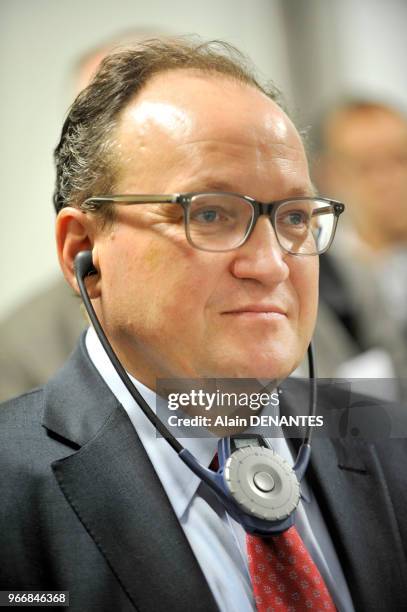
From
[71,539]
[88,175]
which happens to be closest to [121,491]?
[71,539]

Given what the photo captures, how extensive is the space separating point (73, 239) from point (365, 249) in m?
1.78

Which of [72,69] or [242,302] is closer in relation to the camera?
[242,302]

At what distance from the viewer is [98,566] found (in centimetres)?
79

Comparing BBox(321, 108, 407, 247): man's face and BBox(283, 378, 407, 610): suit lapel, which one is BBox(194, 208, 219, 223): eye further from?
BBox(321, 108, 407, 247): man's face

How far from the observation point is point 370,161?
2041mm

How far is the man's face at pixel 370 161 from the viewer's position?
200 centimetres

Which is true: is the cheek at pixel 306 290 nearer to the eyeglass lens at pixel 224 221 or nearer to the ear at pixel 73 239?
the eyeglass lens at pixel 224 221

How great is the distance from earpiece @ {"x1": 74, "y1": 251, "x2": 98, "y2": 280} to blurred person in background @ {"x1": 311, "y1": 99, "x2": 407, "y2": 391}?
2.96 ft

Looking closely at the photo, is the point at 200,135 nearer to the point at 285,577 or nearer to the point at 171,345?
the point at 171,345

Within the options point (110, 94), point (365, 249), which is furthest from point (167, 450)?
point (365, 249)

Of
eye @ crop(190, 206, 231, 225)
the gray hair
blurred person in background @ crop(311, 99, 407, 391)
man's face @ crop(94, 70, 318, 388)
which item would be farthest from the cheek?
blurred person in background @ crop(311, 99, 407, 391)

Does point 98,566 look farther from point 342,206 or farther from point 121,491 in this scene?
point 342,206

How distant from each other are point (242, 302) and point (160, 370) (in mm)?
140

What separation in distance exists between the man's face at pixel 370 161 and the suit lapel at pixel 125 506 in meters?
1.18
